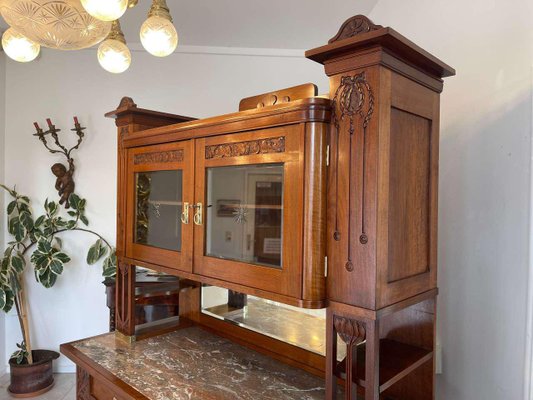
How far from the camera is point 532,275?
119cm

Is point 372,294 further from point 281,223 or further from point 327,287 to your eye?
point 281,223

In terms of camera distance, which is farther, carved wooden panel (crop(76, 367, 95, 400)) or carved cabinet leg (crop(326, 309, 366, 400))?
carved wooden panel (crop(76, 367, 95, 400))

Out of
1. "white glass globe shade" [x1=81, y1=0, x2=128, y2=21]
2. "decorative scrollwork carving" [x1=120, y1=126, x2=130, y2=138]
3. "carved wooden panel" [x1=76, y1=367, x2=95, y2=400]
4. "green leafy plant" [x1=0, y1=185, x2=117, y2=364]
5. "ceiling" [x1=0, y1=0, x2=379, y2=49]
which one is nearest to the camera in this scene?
"white glass globe shade" [x1=81, y1=0, x2=128, y2=21]

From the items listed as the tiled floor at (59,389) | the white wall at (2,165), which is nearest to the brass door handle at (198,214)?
the tiled floor at (59,389)

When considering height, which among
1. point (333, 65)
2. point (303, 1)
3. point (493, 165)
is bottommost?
point (493, 165)

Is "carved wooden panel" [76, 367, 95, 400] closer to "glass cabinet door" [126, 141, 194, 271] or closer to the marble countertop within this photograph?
the marble countertop

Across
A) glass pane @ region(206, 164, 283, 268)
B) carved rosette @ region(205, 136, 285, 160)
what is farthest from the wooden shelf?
carved rosette @ region(205, 136, 285, 160)

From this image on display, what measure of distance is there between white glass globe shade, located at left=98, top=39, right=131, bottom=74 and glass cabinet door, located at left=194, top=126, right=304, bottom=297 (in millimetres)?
A: 431

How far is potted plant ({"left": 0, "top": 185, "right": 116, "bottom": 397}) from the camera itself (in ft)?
9.39

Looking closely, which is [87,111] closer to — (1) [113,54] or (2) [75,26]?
(1) [113,54]

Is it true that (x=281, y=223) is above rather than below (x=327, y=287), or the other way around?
above

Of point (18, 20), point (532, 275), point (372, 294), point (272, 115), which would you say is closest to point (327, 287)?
point (372, 294)

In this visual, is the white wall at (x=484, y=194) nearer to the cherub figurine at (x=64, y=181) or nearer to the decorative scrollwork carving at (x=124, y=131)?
the decorative scrollwork carving at (x=124, y=131)

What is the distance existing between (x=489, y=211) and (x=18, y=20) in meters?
1.58
